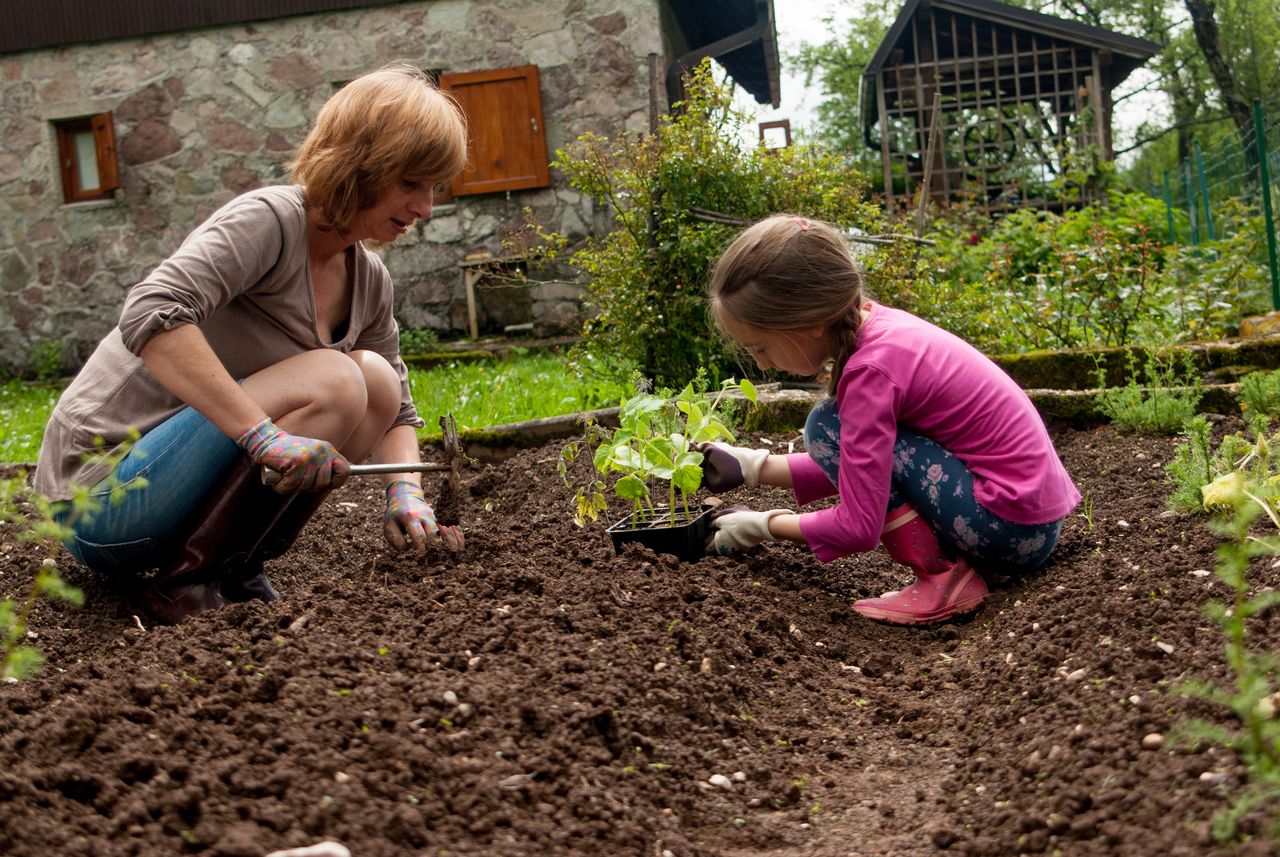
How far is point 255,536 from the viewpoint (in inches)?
112

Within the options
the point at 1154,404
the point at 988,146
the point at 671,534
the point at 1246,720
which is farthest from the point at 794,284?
the point at 988,146

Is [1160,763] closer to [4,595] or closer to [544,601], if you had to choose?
[544,601]

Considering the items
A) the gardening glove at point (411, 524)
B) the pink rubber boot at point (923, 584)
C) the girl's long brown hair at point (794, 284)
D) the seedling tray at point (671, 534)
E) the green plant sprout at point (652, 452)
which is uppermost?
the girl's long brown hair at point (794, 284)

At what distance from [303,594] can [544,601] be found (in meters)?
0.54

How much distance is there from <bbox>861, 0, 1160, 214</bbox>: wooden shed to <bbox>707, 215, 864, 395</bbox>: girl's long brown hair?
33.6 feet

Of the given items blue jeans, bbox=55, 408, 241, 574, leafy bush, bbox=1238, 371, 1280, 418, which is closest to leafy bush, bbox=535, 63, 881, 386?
leafy bush, bbox=1238, 371, 1280, 418

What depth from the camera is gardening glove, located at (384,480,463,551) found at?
A: 2820mm

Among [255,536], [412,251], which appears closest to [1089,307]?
[255,536]

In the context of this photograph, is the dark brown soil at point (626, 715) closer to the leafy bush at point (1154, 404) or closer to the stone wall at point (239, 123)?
the leafy bush at point (1154, 404)

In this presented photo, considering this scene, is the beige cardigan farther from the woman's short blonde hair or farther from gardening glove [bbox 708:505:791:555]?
gardening glove [bbox 708:505:791:555]

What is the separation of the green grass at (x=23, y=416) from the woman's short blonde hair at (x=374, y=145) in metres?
2.57

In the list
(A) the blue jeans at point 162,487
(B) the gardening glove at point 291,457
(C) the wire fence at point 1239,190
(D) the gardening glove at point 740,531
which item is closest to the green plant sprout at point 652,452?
(D) the gardening glove at point 740,531

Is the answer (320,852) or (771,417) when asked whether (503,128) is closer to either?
(771,417)

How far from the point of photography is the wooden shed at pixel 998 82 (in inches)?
500
